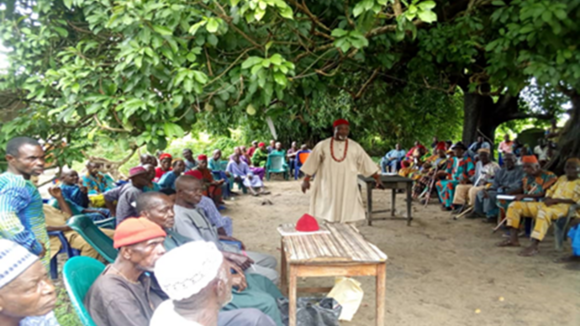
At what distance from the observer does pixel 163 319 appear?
1718 mm

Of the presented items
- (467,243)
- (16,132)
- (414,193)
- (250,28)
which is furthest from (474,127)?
(16,132)

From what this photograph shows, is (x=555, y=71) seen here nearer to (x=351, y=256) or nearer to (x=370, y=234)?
(x=351, y=256)

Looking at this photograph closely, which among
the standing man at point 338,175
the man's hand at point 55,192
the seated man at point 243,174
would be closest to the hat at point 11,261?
the man's hand at point 55,192

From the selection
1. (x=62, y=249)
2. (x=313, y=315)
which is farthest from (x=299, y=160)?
(x=313, y=315)

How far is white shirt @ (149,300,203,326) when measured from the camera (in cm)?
167

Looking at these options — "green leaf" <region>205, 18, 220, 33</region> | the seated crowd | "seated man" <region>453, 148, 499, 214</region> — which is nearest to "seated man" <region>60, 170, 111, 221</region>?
the seated crowd

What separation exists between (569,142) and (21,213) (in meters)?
9.29

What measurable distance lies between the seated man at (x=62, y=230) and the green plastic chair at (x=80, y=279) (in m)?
2.16

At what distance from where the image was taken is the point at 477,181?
8422 mm

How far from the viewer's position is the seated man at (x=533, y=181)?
6284 millimetres

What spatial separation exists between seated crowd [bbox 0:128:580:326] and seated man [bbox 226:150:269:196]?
3319 mm

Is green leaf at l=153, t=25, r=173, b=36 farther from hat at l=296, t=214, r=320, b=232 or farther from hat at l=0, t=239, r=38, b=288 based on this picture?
hat at l=296, t=214, r=320, b=232

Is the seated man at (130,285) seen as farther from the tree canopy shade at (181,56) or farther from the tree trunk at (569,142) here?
the tree trunk at (569,142)

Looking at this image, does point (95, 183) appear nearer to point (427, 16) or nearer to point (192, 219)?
point (192, 219)
